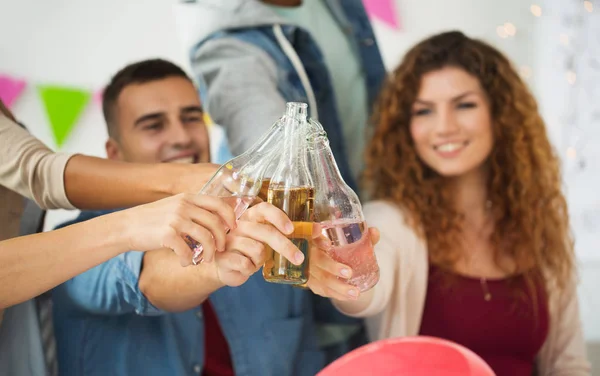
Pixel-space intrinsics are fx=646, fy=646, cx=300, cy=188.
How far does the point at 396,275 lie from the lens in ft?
4.19

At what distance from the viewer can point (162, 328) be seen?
1.07 m

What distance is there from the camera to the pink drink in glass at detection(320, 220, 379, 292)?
74 centimetres

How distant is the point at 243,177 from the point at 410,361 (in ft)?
1.09

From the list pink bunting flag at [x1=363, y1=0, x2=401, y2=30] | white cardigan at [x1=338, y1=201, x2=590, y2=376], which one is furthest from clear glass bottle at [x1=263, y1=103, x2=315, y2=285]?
pink bunting flag at [x1=363, y1=0, x2=401, y2=30]

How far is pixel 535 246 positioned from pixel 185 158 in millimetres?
760

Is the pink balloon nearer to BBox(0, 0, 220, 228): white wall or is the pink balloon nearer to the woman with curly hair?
the woman with curly hair

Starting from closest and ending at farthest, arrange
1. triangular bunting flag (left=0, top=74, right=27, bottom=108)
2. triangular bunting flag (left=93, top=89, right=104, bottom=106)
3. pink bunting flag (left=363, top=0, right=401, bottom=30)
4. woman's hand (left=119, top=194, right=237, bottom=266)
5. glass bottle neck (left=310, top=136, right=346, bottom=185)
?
woman's hand (left=119, top=194, right=237, bottom=266), glass bottle neck (left=310, top=136, right=346, bottom=185), triangular bunting flag (left=0, top=74, right=27, bottom=108), triangular bunting flag (left=93, top=89, right=104, bottom=106), pink bunting flag (left=363, top=0, right=401, bottom=30)

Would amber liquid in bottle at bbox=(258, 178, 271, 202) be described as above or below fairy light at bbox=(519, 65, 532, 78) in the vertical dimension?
below

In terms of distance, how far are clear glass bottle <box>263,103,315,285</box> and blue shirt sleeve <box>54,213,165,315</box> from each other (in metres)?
0.27

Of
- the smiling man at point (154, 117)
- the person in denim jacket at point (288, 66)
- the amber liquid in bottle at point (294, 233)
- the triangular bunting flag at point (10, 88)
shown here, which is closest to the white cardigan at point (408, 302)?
the person in denim jacket at point (288, 66)

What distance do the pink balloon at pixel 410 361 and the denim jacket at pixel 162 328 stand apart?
29 cm

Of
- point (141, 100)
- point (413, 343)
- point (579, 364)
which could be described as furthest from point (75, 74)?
point (579, 364)

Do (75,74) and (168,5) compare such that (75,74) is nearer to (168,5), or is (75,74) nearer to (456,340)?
(168,5)

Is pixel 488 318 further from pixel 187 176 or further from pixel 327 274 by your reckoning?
pixel 187 176
